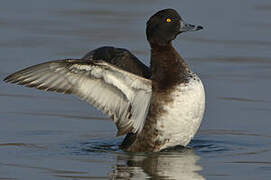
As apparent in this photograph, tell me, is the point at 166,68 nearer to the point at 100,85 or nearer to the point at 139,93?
the point at 139,93

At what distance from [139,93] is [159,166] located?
2.52 feet

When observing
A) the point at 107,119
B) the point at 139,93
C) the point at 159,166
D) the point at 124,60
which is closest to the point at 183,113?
the point at 139,93

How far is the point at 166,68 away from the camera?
823 cm

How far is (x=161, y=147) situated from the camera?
8.16m

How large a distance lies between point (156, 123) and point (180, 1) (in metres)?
6.52

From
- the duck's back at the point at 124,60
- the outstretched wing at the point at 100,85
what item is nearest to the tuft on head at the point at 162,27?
the duck's back at the point at 124,60

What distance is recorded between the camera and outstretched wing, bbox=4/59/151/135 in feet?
25.5

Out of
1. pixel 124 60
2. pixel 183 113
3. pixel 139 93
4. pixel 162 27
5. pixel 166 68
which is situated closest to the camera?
pixel 183 113

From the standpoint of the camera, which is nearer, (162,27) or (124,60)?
(162,27)

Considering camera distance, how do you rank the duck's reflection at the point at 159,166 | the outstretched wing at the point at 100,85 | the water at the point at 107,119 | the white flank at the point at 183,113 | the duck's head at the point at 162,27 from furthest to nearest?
the duck's head at the point at 162,27, the white flank at the point at 183,113, the outstretched wing at the point at 100,85, the water at the point at 107,119, the duck's reflection at the point at 159,166

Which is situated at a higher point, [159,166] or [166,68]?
[166,68]

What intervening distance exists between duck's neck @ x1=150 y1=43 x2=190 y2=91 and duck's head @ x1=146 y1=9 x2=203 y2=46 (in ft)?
0.21

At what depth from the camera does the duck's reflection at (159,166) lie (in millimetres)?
7250

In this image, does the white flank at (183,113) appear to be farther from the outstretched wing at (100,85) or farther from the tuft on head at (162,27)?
the tuft on head at (162,27)
